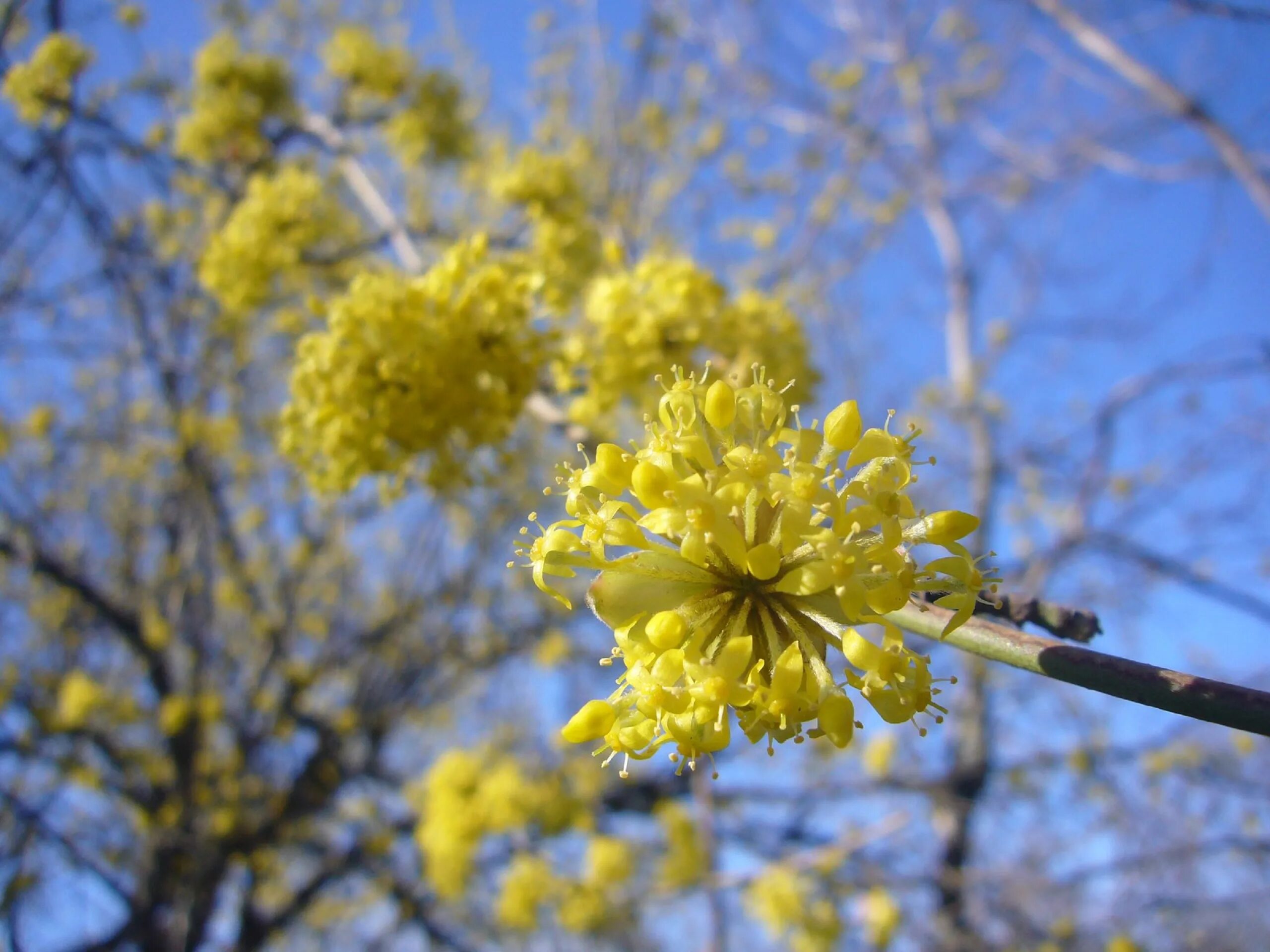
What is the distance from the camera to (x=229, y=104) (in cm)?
447

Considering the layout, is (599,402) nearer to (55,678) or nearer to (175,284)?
(175,284)

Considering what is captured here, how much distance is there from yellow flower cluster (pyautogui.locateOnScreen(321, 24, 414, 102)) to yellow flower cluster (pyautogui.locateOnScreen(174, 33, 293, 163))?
0.33 meters

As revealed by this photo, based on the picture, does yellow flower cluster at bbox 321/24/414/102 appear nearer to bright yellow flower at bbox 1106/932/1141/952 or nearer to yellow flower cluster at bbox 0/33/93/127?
yellow flower cluster at bbox 0/33/93/127

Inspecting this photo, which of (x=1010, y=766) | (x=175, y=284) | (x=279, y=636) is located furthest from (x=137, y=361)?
(x=1010, y=766)

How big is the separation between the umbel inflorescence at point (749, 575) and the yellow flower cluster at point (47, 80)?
11.4 feet

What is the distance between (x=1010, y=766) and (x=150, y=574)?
7894mm

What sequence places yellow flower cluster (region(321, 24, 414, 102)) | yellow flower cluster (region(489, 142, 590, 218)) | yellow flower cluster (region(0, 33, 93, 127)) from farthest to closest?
yellow flower cluster (region(321, 24, 414, 102)), yellow flower cluster (region(489, 142, 590, 218)), yellow flower cluster (region(0, 33, 93, 127))

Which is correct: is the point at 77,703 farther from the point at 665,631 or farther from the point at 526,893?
the point at 665,631

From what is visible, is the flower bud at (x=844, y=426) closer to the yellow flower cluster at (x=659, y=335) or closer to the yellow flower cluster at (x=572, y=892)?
the yellow flower cluster at (x=659, y=335)

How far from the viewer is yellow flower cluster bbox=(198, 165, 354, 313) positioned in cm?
323

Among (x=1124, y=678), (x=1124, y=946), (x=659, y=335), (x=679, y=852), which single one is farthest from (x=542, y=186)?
(x=1124, y=946)

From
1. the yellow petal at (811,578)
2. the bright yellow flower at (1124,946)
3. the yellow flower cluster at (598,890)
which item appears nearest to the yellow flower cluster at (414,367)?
the yellow petal at (811,578)

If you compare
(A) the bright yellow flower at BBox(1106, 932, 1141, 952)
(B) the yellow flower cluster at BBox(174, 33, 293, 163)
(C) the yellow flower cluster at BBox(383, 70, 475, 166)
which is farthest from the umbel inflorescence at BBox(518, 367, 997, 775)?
(A) the bright yellow flower at BBox(1106, 932, 1141, 952)

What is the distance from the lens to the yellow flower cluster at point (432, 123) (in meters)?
4.95
